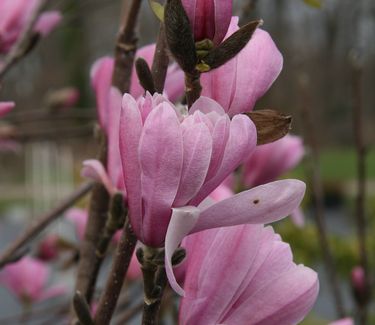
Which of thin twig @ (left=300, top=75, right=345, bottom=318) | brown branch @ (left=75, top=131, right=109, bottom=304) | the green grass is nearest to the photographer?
brown branch @ (left=75, top=131, right=109, bottom=304)

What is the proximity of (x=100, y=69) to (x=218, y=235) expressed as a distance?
0.77 ft

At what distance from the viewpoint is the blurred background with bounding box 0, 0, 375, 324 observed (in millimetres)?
5555

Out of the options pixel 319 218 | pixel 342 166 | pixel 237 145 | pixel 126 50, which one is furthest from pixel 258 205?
pixel 342 166

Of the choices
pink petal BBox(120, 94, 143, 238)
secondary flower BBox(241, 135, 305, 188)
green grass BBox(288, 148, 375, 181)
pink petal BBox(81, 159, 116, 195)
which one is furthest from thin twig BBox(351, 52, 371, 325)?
green grass BBox(288, 148, 375, 181)

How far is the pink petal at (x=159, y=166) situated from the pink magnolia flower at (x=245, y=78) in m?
0.06

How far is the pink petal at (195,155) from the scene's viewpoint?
0.37m

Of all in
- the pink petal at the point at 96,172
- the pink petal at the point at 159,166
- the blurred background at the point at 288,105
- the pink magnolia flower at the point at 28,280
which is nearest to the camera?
the pink petal at the point at 159,166

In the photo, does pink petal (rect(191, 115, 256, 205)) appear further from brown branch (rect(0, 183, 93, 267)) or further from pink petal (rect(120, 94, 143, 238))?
brown branch (rect(0, 183, 93, 267))

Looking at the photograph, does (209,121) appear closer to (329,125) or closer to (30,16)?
(30,16)

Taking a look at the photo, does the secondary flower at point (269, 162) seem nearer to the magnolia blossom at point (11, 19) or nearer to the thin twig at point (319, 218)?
the thin twig at point (319, 218)

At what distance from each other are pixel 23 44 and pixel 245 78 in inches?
16.7

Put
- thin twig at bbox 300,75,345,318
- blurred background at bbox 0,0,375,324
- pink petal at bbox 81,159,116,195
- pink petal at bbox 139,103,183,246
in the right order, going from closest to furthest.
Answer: pink petal at bbox 139,103,183,246
pink petal at bbox 81,159,116,195
thin twig at bbox 300,75,345,318
blurred background at bbox 0,0,375,324

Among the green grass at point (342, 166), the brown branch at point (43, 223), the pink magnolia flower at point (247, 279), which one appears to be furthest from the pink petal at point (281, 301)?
the green grass at point (342, 166)

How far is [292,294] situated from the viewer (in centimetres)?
42
